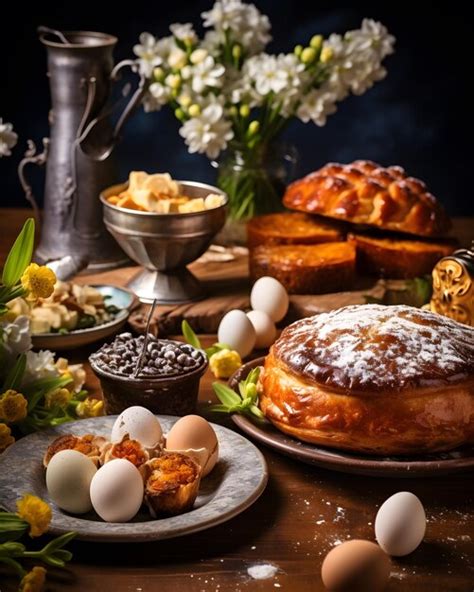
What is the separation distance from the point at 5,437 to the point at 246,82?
162 cm

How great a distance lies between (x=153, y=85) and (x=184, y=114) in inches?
5.0

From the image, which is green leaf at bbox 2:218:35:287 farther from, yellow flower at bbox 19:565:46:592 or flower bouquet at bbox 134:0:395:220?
flower bouquet at bbox 134:0:395:220

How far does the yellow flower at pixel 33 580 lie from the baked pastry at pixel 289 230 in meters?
1.69

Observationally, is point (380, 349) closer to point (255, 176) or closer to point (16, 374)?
point (16, 374)

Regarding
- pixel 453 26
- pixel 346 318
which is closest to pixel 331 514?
pixel 346 318

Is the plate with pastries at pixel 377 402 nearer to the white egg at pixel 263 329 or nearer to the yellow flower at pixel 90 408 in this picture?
the yellow flower at pixel 90 408

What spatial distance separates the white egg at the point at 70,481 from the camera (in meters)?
1.81

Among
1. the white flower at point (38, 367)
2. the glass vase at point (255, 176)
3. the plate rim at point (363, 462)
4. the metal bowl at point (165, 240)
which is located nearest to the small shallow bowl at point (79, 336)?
the metal bowl at point (165, 240)

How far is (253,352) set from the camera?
2.71 m

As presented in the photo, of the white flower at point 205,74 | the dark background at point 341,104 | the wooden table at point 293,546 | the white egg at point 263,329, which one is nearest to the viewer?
the wooden table at point 293,546

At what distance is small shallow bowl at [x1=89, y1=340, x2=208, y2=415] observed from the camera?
2.16 metres

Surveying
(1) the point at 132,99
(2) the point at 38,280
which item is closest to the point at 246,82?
(1) the point at 132,99

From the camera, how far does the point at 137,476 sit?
1.80m

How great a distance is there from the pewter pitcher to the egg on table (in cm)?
123
